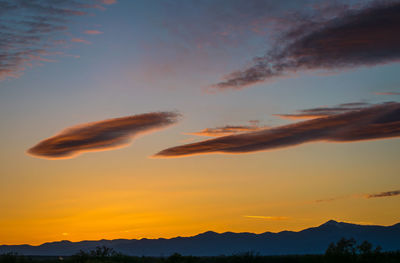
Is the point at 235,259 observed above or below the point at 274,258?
above

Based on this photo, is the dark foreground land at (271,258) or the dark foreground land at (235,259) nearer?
the dark foreground land at (271,258)

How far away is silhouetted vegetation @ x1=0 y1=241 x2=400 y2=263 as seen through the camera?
2093 inches

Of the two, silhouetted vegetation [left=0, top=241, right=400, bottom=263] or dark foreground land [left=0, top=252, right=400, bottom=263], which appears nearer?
silhouetted vegetation [left=0, top=241, right=400, bottom=263]

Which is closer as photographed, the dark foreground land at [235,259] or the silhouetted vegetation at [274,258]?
the silhouetted vegetation at [274,258]

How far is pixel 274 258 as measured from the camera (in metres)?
64.1

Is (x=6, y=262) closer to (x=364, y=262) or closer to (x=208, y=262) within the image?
(x=208, y=262)

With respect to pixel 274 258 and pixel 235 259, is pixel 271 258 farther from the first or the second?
pixel 235 259

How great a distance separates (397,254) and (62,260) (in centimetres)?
3919

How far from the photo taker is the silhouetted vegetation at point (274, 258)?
2093 inches

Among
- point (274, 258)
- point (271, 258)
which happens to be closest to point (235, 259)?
point (271, 258)

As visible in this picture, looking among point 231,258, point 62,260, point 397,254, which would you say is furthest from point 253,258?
point 62,260

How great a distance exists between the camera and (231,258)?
62906mm

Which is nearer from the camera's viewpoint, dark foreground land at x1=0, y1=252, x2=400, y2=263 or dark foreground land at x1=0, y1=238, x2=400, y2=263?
dark foreground land at x1=0, y1=238, x2=400, y2=263

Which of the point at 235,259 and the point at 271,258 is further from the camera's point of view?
the point at 271,258
